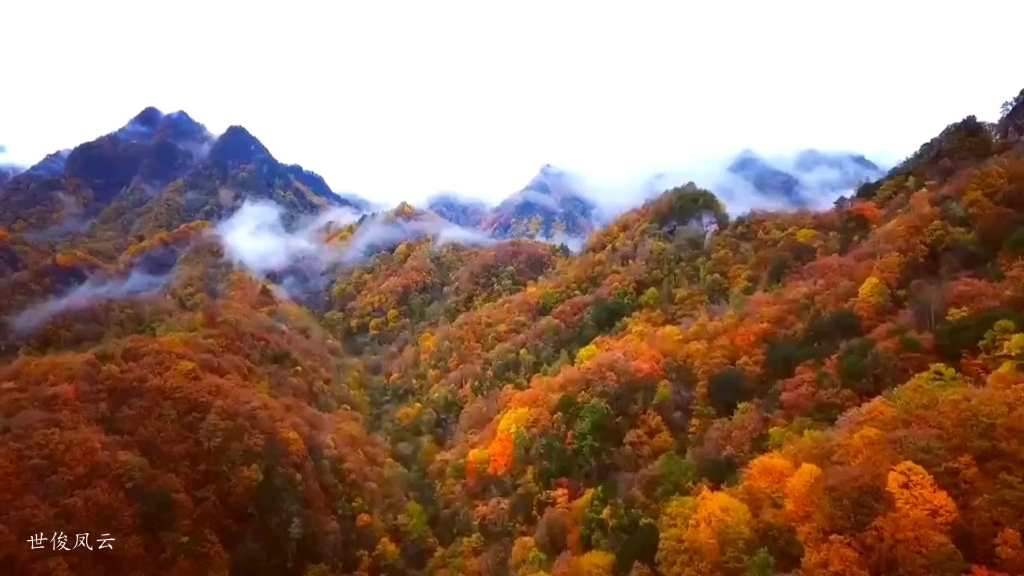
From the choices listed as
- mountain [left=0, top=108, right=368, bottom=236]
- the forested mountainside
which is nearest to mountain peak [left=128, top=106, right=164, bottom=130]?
mountain [left=0, top=108, right=368, bottom=236]

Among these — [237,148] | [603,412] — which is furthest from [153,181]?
[603,412]

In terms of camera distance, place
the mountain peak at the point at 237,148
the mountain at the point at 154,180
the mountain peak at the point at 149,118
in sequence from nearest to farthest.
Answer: the mountain at the point at 154,180
the mountain peak at the point at 237,148
the mountain peak at the point at 149,118

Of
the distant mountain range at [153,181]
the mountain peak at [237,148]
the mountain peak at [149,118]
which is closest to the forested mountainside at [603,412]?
the distant mountain range at [153,181]

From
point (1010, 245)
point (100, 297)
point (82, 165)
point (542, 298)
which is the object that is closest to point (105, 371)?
point (100, 297)

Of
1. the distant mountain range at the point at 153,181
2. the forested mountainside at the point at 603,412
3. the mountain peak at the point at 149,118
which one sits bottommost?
the forested mountainside at the point at 603,412

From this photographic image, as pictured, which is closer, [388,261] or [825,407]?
[825,407]

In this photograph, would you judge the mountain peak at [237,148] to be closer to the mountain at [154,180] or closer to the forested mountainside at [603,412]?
the mountain at [154,180]

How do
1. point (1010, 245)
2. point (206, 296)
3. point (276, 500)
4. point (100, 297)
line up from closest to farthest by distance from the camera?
point (1010, 245)
point (276, 500)
point (100, 297)
point (206, 296)

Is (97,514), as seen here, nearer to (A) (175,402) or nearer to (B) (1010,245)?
(A) (175,402)
